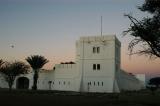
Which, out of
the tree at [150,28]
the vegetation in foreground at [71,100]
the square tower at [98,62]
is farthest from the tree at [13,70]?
the tree at [150,28]

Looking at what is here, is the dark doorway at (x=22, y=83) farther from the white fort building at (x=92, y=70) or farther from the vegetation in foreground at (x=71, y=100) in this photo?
the vegetation in foreground at (x=71, y=100)

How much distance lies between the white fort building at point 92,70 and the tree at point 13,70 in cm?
709

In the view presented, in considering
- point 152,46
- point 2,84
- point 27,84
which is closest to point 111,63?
point 27,84

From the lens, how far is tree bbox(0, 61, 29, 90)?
6527 centimetres

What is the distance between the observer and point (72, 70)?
70.9m

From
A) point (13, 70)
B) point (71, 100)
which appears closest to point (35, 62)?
point (13, 70)

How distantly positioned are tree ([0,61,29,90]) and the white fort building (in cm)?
709

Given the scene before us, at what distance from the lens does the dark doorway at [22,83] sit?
257 feet

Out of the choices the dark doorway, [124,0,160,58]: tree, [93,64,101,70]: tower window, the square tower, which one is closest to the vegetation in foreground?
[124,0,160,58]: tree

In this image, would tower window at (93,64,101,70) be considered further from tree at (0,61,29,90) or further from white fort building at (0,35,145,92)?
tree at (0,61,29,90)

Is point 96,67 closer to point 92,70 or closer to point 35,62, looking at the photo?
point 92,70

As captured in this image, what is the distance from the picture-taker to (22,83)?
7912cm

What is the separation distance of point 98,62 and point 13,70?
56.5 ft

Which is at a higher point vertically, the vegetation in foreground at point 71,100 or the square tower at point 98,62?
the square tower at point 98,62
